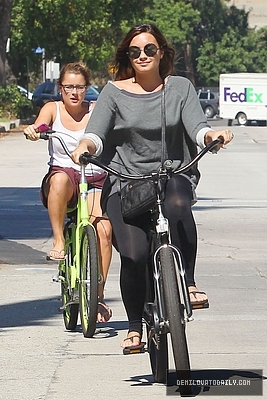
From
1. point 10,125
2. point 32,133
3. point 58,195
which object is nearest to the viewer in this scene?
point 32,133

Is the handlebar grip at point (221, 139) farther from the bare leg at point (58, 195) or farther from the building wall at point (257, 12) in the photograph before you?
the building wall at point (257, 12)

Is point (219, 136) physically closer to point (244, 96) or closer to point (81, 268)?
point (81, 268)

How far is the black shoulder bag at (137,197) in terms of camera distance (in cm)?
514

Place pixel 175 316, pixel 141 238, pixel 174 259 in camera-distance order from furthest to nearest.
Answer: pixel 141 238 < pixel 174 259 < pixel 175 316

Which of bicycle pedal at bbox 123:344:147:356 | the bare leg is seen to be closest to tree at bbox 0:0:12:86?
the bare leg

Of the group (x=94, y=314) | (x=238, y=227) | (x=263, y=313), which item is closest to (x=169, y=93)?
(x=94, y=314)

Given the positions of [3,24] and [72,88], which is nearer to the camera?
[72,88]

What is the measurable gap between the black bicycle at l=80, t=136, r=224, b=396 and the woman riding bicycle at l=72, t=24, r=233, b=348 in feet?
0.28

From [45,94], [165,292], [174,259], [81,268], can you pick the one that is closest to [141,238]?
[174,259]

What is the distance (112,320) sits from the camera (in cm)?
742

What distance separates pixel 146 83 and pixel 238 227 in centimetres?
792

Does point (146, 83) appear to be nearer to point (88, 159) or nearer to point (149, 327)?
point (88, 159)

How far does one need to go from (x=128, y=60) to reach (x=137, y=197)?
0.92 metres

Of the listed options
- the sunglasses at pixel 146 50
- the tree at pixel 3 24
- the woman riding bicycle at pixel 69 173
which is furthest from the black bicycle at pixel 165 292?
the tree at pixel 3 24
